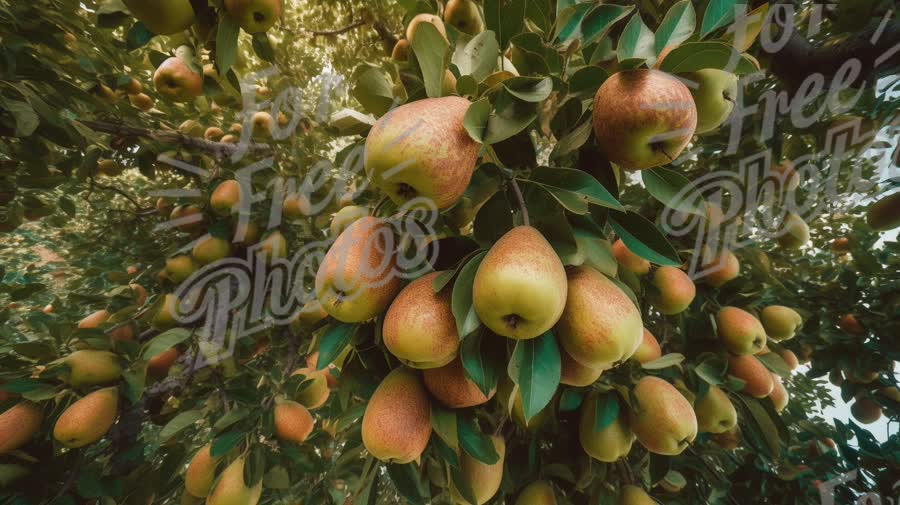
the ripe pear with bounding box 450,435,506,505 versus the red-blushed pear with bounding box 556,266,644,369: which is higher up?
the red-blushed pear with bounding box 556,266,644,369

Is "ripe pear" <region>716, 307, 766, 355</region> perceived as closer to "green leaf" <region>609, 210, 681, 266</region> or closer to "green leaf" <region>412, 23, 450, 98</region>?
"green leaf" <region>609, 210, 681, 266</region>

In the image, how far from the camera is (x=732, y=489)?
2.10m

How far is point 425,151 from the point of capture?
82cm

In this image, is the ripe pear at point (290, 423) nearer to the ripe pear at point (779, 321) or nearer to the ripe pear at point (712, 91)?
the ripe pear at point (712, 91)

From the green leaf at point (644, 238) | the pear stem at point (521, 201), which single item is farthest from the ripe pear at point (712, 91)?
the pear stem at point (521, 201)

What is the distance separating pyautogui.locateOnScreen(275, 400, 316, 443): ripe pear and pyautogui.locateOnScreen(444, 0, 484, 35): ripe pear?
1.99 m

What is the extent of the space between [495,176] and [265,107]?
2987mm

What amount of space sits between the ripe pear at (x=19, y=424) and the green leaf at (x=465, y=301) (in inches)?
82.9

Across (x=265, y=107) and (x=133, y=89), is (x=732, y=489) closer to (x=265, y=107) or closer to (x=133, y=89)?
(x=265, y=107)

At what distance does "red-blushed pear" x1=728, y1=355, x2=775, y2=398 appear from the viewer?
69.9 inches

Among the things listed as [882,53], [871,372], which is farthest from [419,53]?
[871,372]

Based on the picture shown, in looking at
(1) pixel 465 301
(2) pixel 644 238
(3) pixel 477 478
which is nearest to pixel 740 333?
(2) pixel 644 238

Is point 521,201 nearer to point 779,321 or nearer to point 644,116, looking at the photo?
point 644,116

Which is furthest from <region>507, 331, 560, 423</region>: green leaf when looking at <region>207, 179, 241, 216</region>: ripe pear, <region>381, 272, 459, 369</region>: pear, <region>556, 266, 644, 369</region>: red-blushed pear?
<region>207, 179, 241, 216</region>: ripe pear
